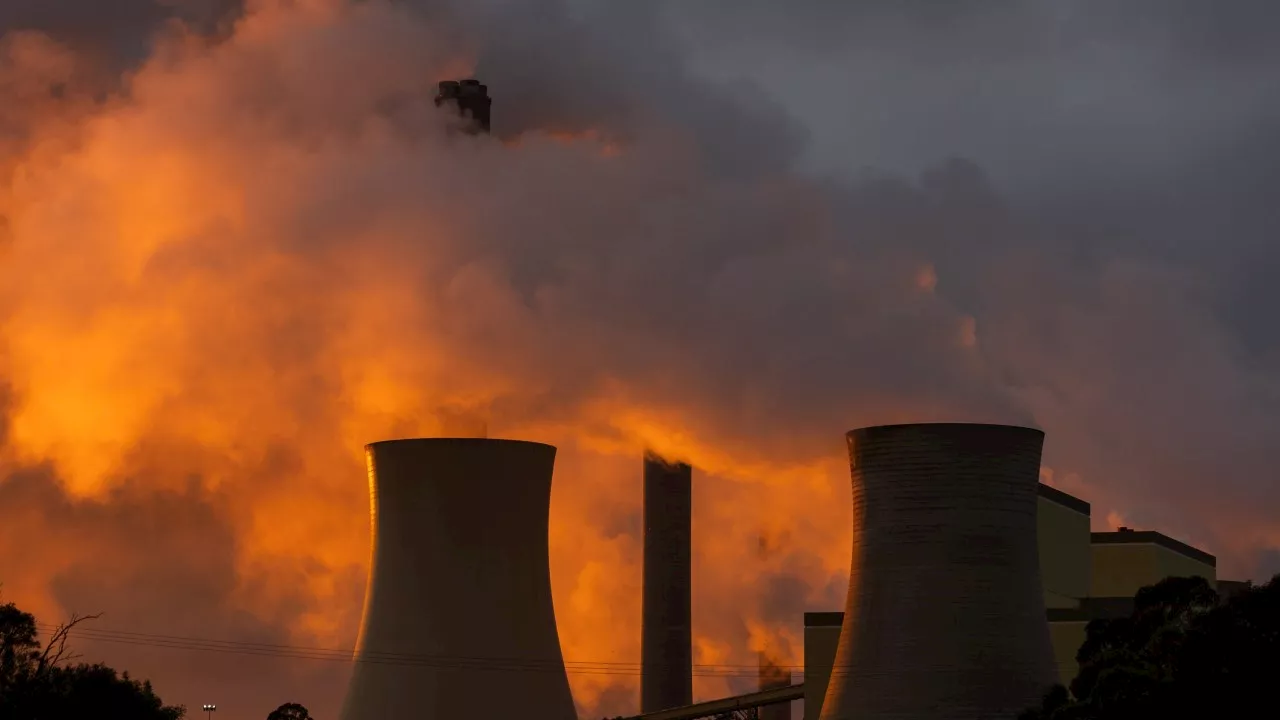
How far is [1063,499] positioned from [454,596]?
690 inches

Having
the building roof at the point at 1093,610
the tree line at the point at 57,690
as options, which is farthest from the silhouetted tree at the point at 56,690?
the building roof at the point at 1093,610

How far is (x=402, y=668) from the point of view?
33.7m

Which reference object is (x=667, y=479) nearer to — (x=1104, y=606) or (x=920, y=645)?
(x=1104, y=606)

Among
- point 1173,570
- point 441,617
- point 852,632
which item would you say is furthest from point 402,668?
point 1173,570

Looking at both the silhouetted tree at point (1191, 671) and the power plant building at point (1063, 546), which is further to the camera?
the power plant building at point (1063, 546)

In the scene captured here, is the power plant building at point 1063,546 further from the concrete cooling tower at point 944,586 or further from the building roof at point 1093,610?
the concrete cooling tower at point 944,586

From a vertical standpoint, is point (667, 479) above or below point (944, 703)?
above

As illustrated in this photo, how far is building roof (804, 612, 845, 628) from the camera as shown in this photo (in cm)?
4133

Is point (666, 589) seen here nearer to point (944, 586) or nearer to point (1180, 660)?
point (944, 586)

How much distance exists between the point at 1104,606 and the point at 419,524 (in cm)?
1821

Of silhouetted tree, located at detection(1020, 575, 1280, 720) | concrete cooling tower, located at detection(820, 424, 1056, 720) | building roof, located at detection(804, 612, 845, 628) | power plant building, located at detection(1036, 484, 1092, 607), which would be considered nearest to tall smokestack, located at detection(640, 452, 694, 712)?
building roof, located at detection(804, 612, 845, 628)

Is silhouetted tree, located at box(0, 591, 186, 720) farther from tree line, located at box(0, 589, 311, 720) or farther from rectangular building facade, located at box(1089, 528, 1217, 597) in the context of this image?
rectangular building facade, located at box(1089, 528, 1217, 597)

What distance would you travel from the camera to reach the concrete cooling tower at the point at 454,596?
33.9 metres

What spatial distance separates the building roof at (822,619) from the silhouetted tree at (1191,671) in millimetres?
9823
